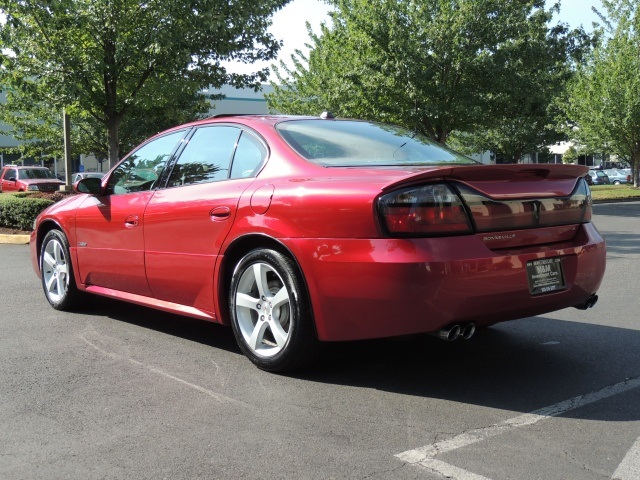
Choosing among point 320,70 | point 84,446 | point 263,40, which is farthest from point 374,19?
point 84,446

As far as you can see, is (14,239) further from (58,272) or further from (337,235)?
(337,235)

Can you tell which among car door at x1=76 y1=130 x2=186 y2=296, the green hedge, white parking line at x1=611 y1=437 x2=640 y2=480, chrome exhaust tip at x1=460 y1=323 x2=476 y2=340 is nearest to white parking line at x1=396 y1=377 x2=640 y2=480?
white parking line at x1=611 y1=437 x2=640 y2=480

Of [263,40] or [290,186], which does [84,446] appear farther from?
[263,40]

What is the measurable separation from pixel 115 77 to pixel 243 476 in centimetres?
1467

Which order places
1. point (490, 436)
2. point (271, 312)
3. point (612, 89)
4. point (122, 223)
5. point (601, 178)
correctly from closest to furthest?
point (490, 436), point (271, 312), point (122, 223), point (612, 89), point (601, 178)

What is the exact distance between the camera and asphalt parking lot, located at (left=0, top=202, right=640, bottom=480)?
3.01m

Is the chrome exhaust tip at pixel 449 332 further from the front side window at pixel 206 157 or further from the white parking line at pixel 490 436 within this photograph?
the front side window at pixel 206 157

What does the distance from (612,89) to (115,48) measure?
26309mm

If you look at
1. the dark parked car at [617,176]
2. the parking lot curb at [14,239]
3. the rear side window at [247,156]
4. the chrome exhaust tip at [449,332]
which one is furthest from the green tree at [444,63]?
the dark parked car at [617,176]

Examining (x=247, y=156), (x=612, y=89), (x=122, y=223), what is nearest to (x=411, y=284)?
(x=247, y=156)

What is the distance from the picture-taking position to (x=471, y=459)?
3023 mm

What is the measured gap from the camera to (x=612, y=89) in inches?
1355

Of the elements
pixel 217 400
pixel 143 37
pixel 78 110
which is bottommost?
pixel 217 400

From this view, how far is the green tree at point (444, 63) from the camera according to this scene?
2294 cm
